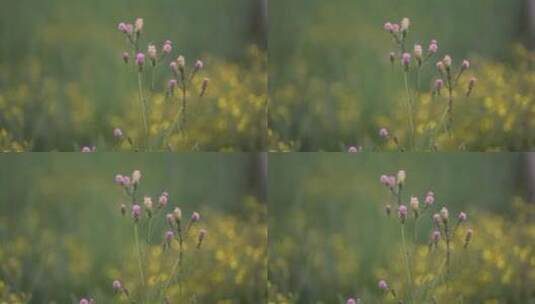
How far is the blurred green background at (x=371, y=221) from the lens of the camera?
231cm

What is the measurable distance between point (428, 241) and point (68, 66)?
3.37 feet

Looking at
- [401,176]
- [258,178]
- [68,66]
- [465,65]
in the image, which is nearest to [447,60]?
[465,65]

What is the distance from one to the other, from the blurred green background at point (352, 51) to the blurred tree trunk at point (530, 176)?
13 cm

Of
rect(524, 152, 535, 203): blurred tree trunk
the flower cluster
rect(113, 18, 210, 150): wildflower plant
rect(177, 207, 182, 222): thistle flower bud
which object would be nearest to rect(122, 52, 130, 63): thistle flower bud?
rect(113, 18, 210, 150): wildflower plant

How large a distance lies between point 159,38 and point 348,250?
74cm

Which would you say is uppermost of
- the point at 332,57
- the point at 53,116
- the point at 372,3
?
the point at 372,3

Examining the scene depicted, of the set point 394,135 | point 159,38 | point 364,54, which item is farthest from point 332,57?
point 159,38

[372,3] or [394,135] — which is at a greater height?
[372,3]

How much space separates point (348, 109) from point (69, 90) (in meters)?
0.72

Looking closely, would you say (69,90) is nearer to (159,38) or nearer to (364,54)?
(159,38)

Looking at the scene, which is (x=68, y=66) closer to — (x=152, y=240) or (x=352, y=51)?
(x=152, y=240)

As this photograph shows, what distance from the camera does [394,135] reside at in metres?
2.33

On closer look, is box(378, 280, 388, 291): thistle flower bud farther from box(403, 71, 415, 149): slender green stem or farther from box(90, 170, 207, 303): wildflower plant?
box(90, 170, 207, 303): wildflower plant

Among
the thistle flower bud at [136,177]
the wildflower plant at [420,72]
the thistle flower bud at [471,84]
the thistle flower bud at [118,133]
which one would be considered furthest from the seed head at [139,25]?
the thistle flower bud at [471,84]
